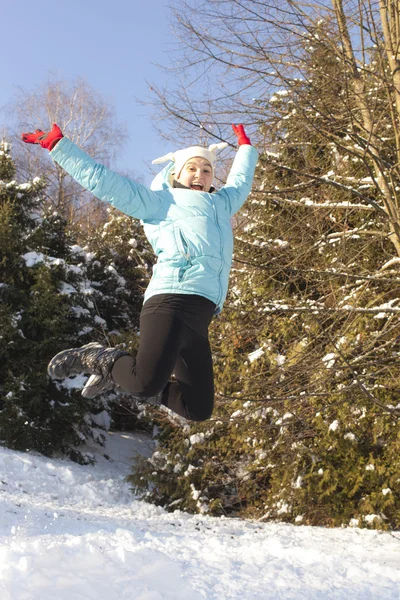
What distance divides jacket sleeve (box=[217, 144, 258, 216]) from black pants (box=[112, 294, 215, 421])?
71cm

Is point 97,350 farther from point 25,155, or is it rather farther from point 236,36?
point 25,155

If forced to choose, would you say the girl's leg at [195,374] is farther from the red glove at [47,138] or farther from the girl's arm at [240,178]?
the red glove at [47,138]

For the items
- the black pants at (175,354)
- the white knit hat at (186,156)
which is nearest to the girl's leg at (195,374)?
the black pants at (175,354)

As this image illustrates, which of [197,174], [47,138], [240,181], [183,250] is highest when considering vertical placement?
[240,181]

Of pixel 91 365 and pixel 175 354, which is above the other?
pixel 175 354

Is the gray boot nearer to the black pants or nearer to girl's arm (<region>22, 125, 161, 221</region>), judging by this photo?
the black pants

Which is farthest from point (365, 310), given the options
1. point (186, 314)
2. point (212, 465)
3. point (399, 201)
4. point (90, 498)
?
point (90, 498)

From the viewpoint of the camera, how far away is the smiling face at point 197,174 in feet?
11.4

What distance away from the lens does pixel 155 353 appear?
3.10m

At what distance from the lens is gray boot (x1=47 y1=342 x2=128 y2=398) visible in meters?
3.54

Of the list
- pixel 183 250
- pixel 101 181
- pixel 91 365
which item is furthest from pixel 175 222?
pixel 91 365

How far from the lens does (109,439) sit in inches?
437

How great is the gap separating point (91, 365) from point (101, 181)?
115 cm

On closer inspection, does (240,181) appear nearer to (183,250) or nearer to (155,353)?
(183,250)
